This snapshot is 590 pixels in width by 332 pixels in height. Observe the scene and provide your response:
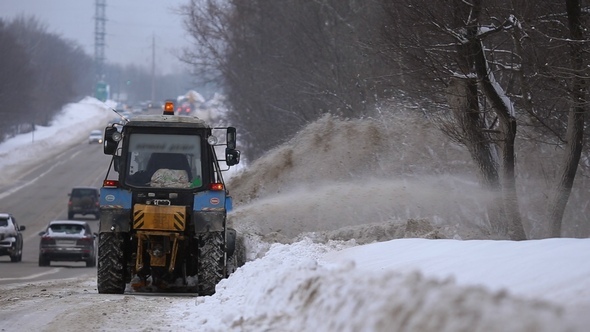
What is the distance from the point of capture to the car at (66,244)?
89.1ft

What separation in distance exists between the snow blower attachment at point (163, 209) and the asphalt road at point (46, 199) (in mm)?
5233

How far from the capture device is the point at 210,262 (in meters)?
13.9

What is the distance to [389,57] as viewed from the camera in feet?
69.9

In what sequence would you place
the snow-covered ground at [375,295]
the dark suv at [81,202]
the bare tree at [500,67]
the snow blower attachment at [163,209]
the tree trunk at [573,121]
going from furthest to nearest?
the dark suv at [81,202] < the bare tree at [500,67] < the tree trunk at [573,121] < the snow blower attachment at [163,209] < the snow-covered ground at [375,295]

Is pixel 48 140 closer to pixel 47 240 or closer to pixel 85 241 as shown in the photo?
pixel 85 241

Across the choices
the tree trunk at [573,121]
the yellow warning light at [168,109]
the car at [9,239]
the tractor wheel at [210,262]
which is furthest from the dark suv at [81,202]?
the tractor wheel at [210,262]

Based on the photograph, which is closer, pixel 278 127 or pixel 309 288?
pixel 309 288

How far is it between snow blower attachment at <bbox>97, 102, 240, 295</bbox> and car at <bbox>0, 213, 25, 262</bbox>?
1386 centimetres

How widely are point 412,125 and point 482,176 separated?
4.45m

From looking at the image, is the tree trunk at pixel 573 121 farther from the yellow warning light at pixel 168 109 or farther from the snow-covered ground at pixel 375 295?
Result: the yellow warning light at pixel 168 109

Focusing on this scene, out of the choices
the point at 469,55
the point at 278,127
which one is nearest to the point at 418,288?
the point at 469,55

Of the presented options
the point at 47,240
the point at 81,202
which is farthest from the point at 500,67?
the point at 81,202

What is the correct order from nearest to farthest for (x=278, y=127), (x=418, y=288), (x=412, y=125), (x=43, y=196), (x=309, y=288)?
(x=418, y=288), (x=309, y=288), (x=412, y=125), (x=278, y=127), (x=43, y=196)

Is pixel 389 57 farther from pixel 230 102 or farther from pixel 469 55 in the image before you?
pixel 230 102
